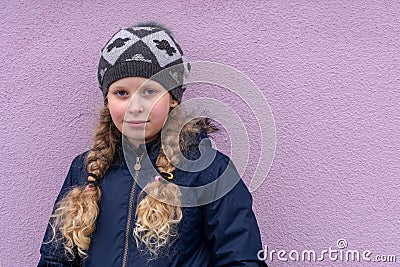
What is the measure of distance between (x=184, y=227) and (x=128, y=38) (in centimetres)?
49

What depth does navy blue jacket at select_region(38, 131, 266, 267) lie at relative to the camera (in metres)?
1.39

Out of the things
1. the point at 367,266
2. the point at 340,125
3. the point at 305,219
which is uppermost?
the point at 340,125

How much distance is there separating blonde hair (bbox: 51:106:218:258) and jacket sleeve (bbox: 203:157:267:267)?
0.09 m

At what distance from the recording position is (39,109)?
1.79 metres

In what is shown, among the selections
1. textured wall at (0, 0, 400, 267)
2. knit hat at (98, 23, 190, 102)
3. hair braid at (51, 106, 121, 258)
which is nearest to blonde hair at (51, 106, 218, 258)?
hair braid at (51, 106, 121, 258)

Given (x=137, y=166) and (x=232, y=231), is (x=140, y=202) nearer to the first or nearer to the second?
(x=137, y=166)

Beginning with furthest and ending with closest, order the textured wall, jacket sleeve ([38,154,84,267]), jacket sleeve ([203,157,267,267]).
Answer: the textured wall
jacket sleeve ([38,154,84,267])
jacket sleeve ([203,157,267,267])

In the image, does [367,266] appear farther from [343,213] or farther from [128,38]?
[128,38]

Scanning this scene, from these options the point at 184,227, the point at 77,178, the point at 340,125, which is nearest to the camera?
the point at 184,227

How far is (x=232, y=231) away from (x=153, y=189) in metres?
0.22

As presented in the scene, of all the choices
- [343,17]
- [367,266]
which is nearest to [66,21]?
[343,17]

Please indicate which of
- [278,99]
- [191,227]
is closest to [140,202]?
[191,227]

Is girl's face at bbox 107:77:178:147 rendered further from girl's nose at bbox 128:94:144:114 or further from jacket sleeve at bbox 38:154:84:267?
jacket sleeve at bbox 38:154:84:267

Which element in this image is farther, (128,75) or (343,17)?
(343,17)
